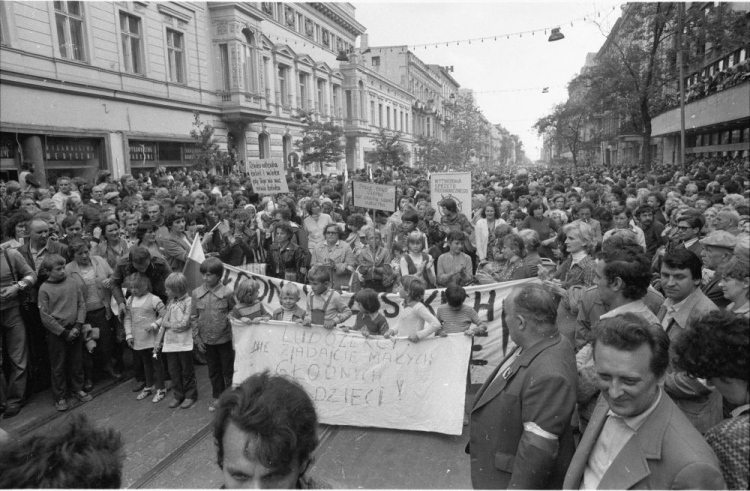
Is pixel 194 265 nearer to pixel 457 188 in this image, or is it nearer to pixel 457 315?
pixel 457 315

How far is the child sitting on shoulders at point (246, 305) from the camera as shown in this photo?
5129 mm

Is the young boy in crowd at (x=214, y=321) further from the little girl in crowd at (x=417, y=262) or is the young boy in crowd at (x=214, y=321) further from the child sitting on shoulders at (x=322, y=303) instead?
the little girl in crowd at (x=417, y=262)

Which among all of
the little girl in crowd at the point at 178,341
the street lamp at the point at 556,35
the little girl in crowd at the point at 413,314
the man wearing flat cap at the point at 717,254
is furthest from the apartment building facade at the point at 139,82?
the street lamp at the point at 556,35

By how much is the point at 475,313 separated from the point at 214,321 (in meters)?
2.70

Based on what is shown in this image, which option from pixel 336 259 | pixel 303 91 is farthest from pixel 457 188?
pixel 303 91

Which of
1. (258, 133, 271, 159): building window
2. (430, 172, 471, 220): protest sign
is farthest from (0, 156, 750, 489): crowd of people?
(258, 133, 271, 159): building window

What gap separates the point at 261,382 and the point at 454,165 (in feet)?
149

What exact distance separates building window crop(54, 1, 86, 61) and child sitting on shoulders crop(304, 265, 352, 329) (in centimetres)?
1699

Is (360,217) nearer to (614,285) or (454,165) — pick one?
(614,285)

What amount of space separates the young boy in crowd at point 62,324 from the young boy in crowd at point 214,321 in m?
1.25

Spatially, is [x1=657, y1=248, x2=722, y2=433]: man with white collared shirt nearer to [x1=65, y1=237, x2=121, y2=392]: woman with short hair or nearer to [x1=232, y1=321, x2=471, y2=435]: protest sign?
[x1=232, y1=321, x2=471, y2=435]: protest sign

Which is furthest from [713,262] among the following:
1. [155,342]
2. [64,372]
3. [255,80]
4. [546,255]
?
[255,80]

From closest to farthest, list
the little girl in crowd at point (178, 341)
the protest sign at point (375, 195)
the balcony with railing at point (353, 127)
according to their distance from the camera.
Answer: the little girl in crowd at point (178, 341) < the protest sign at point (375, 195) < the balcony with railing at point (353, 127)

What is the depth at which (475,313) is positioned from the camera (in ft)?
16.3
